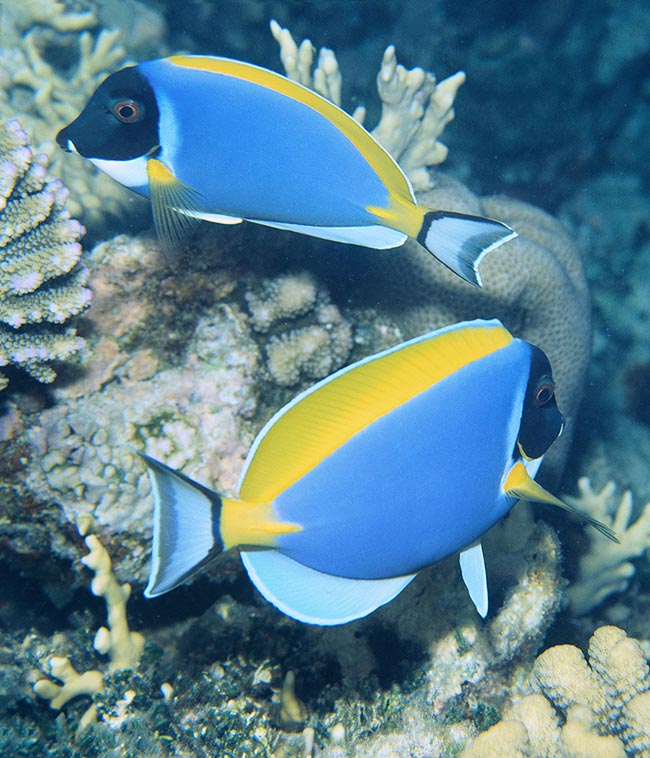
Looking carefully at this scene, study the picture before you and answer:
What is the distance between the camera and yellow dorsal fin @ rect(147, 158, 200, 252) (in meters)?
2.02

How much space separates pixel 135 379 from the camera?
2561mm

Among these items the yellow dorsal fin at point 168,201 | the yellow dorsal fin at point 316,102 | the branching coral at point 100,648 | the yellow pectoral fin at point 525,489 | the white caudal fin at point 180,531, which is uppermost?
the yellow dorsal fin at point 316,102

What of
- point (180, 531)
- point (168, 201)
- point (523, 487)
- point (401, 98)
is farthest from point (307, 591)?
point (401, 98)

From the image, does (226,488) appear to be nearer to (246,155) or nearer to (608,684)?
(246,155)

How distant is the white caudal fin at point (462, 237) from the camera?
1991 mm

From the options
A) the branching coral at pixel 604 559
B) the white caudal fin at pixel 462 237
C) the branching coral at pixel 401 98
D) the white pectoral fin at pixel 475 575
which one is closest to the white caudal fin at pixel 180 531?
the white pectoral fin at pixel 475 575

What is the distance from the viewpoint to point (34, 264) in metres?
2.30

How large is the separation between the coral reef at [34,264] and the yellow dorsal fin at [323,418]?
4.47 feet

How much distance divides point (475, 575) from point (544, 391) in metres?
0.64

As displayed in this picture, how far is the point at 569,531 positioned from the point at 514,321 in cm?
161

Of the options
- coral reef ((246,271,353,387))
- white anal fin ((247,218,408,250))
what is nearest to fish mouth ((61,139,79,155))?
white anal fin ((247,218,408,250))

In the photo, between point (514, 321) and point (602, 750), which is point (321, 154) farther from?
point (602, 750)

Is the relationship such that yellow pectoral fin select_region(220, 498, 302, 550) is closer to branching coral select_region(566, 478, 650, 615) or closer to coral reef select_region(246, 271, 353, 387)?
coral reef select_region(246, 271, 353, 387)

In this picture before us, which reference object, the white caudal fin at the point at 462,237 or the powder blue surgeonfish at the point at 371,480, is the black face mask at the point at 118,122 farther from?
the powder blue surgeonfish at the point at 371,480
